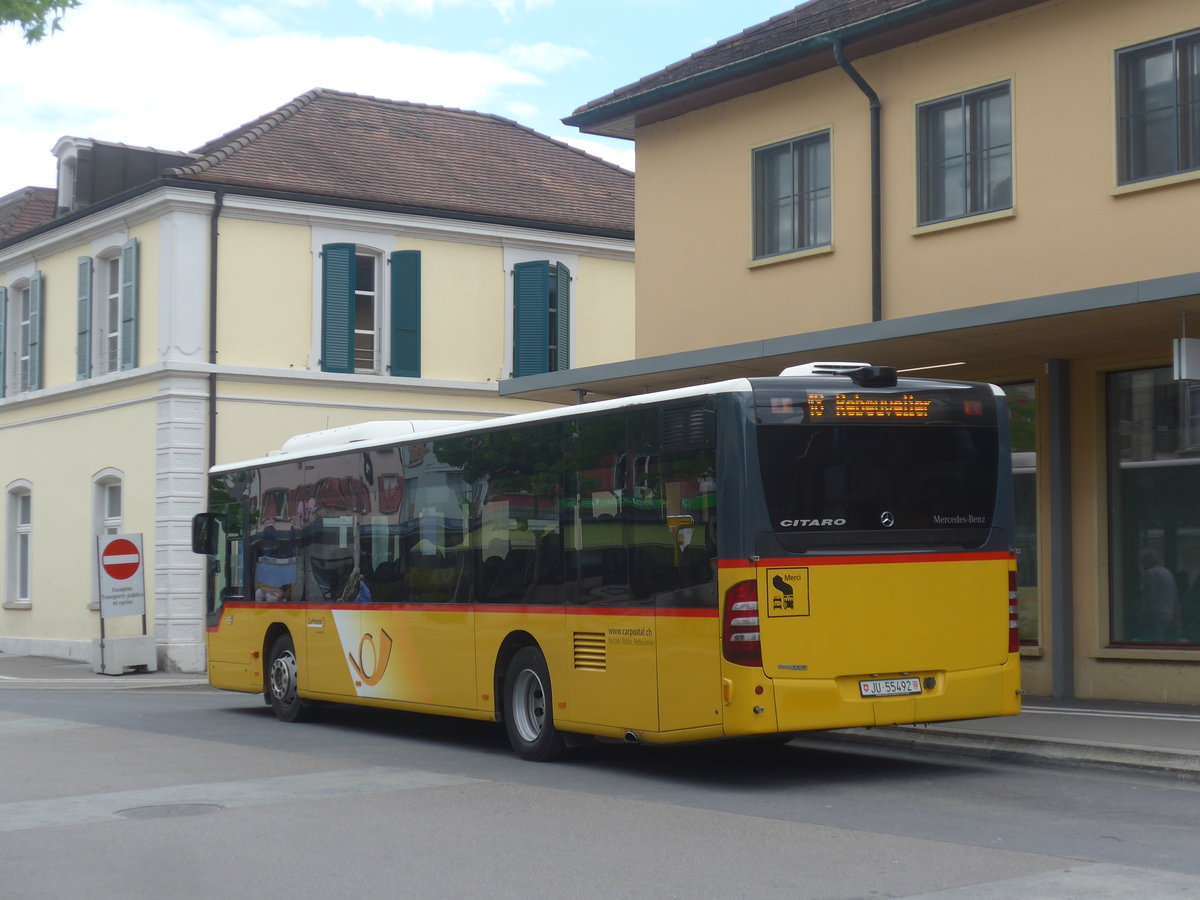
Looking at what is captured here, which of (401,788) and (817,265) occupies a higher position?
(817,265)

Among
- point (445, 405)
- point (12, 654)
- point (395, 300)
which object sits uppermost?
point (395, 300)

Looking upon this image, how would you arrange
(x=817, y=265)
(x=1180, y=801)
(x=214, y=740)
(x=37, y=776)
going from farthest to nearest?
1. (x=817, y=265)
2. (x=214, y=740)
3. (x=37, y=776)
4. (x=1180, y=801)

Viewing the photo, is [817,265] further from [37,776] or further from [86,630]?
[86,630]

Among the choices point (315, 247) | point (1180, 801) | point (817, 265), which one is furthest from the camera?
point (315, 247)

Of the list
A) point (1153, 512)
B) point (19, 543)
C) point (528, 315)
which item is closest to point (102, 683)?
point (19, 543)

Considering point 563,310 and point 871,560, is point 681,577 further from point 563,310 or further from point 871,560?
point 563,310

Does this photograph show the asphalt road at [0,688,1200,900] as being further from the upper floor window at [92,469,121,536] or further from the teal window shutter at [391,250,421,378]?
the teal window shutter at [391,250,421,378]

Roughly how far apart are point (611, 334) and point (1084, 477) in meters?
17.8

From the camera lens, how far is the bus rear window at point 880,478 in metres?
11.2

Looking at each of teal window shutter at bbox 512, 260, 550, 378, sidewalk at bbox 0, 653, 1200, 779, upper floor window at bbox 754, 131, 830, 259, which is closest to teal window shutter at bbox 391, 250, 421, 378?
teal window shutter at bbox 512, 260, 550, 378

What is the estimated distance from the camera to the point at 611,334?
1302 inches

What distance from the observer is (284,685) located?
1755cm

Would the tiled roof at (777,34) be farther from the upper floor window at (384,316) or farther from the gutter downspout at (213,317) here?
the upper floor window at (384,316)

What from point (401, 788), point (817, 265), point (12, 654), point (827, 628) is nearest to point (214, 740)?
point (401, 788)
